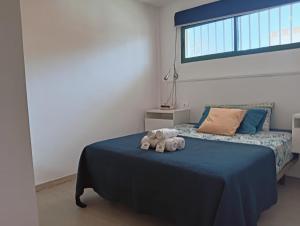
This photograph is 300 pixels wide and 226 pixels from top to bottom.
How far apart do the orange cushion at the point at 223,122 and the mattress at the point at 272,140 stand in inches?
3.7

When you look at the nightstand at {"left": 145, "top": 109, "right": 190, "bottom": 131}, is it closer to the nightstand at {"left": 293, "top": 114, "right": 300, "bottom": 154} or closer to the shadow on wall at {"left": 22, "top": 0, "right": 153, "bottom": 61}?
the shadow on wall at {"left": 22, "top": 0, "right": 153, "bottom": 61}

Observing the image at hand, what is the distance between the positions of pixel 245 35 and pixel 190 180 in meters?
2.41

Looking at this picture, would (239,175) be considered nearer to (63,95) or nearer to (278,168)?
(278,168)

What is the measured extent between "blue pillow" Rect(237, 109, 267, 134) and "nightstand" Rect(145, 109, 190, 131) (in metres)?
1.02

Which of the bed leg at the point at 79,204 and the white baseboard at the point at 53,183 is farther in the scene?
the white baseboard at the point at 53,183

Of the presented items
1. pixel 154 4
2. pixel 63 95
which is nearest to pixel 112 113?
pixel 63 95

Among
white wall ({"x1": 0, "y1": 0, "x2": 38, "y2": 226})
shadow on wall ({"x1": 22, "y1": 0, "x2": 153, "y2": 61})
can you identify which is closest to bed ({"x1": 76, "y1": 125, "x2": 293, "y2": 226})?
white wall ({"x1": 0, "y1": 0, "x2": 38, "y2": 226})

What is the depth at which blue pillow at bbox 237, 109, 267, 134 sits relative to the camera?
9.37 ft

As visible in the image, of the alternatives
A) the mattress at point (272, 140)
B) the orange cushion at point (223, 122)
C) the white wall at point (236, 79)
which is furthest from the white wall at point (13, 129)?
the white wall at point (236, 79)

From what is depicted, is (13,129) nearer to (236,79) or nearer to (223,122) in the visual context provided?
(223,122)

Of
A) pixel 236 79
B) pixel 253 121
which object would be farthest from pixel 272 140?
pixel 236 79

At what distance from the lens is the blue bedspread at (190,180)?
1564 millimetres

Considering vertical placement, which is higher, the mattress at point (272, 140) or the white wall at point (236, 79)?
the white wall at point (236, 79)

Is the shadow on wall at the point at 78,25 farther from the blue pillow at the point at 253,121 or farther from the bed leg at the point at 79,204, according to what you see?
the blue pillow at the point at 253,121
